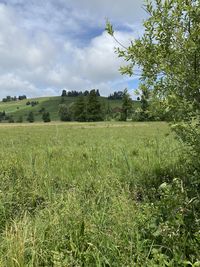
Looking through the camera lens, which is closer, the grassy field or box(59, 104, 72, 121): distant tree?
the grassy field

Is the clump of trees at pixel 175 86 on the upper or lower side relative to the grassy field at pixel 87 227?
upper

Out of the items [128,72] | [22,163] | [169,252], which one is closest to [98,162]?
[22,163]

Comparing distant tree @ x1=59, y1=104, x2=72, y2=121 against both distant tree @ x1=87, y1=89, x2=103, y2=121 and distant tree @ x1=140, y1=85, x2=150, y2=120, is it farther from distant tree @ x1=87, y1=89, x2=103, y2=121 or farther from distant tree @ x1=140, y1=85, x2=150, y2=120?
distant tree @ x1=140, y1=85, x2=150, y2=120

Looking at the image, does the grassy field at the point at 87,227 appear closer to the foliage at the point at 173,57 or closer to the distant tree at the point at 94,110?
the foliage at the point at 173,57

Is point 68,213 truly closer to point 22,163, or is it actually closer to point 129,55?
point 129,55

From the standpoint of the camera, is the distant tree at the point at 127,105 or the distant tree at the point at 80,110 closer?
the distant tree at the point at 127,105

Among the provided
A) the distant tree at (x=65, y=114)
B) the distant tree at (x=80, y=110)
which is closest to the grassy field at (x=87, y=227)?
the distant tree at (x=80, y=110)

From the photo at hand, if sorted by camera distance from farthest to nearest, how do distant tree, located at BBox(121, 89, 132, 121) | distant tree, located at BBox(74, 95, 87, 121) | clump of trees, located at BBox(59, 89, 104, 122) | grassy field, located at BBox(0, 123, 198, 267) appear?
distant tree, located at BBox(74, 95, 87, 121)
clump of trees, located at BBox(59, 89, 104, 122)
distant tree, located at BBox(121, 89, 132, 121)
grassy field, located at BBox(0, 123, 198, 267)

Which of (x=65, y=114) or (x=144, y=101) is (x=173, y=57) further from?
(x=65, y=114)

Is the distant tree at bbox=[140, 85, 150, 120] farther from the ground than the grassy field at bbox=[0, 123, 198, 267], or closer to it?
farther from the ground

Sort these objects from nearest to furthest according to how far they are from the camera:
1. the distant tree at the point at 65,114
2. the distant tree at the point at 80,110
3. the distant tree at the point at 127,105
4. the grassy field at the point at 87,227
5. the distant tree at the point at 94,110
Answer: the grassy field at the point at 87,227
the distant tree at the point at 127,105
the distant tree at the point at 94,110
the distant tree at the point at 80,110
the distant tree at the point at 65,114

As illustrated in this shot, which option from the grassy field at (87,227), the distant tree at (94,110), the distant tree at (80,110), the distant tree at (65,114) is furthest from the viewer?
the distant tree at (65,114)

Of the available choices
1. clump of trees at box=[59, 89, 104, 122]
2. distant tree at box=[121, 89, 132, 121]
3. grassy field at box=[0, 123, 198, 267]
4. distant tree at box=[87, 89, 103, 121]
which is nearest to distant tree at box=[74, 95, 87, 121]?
clump of trees at box=[59, 89, 104, 122]

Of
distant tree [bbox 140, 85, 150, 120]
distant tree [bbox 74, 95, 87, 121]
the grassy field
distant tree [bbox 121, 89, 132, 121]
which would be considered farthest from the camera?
distant tree [bbox 74, 95, 87, 121]
